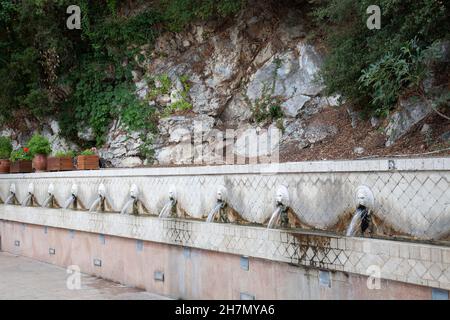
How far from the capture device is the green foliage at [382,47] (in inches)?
312

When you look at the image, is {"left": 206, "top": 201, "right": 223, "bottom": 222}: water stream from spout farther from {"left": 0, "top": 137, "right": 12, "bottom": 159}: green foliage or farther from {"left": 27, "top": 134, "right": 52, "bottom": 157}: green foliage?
{"left": 0, "top": 137, "right": 12, "bottom": 159}: green foliage

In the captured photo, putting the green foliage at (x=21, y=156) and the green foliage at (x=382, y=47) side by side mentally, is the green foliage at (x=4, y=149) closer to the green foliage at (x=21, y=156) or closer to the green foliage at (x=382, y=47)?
the green foliage at (x=21, y=156)

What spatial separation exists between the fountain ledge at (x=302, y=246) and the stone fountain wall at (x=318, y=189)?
0.86ft

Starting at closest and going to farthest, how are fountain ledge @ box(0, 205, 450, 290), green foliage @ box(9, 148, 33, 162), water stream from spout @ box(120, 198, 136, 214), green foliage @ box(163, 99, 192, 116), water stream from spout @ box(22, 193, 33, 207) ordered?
1. fountain ledge @ box(0, 205, 450, 290)
2. water stream from spout @ box(120, 198, 136, 214)
3. water stream from spout @ box(22, 193, 33, 207)
4. green foliage @ box(9, 148, 33, 162)
5. green foliage @ box(163, 99, 192, 116)

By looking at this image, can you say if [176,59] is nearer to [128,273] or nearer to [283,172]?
[128,273]

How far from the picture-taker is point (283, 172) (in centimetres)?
547

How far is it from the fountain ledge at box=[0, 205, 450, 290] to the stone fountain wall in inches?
10.4

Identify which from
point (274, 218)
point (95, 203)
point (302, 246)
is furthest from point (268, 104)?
point (302, 246)

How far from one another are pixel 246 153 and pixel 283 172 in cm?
682

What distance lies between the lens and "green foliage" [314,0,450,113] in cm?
793

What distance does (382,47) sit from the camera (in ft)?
28.0

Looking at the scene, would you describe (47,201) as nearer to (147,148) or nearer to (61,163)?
(61,163)

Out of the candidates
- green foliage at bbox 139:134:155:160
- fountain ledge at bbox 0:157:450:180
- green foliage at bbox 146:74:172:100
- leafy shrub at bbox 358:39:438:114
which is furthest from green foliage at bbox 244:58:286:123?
fountain ledge at bbox 0:157:450:180

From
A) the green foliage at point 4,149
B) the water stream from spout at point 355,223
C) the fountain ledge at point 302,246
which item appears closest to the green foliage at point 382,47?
the fountain ledge at point 302,246
